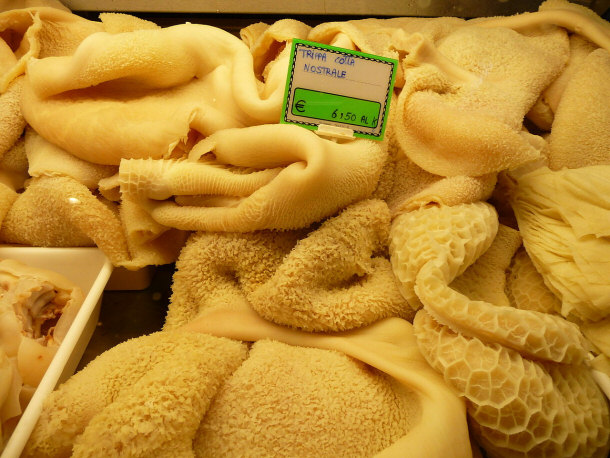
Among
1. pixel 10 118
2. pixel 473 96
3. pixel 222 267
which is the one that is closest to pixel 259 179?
pixel 222 267

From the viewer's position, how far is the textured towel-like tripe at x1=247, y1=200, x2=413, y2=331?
672 mm

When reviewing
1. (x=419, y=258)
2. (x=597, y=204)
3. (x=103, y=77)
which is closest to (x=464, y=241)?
(x=419, y=258)

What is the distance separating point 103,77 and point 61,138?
141mm

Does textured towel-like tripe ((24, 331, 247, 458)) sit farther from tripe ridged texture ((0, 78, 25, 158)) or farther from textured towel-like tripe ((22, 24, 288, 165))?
tripe ridged texture ((0, 78, 25, 158))

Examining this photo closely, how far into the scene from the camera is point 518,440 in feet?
1.86

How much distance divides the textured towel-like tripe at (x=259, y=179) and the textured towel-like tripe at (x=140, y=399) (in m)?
0.20

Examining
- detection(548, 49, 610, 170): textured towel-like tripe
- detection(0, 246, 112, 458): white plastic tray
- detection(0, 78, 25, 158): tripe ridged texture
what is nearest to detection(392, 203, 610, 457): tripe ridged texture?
detection(548, 49, 610, 170): textured towel-like tripe

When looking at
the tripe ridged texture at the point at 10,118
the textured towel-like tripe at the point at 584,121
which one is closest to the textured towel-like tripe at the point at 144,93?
the tripe ridged texture at the point at 10,118

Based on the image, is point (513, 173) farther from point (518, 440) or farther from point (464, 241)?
point (518, 440)

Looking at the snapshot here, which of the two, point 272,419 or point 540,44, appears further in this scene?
point 540,44

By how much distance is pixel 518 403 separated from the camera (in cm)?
55

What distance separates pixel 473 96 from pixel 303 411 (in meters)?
0.62

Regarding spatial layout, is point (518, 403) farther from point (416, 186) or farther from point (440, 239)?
point (416, 186)

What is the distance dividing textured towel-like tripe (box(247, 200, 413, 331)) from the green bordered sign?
0.16 metres
